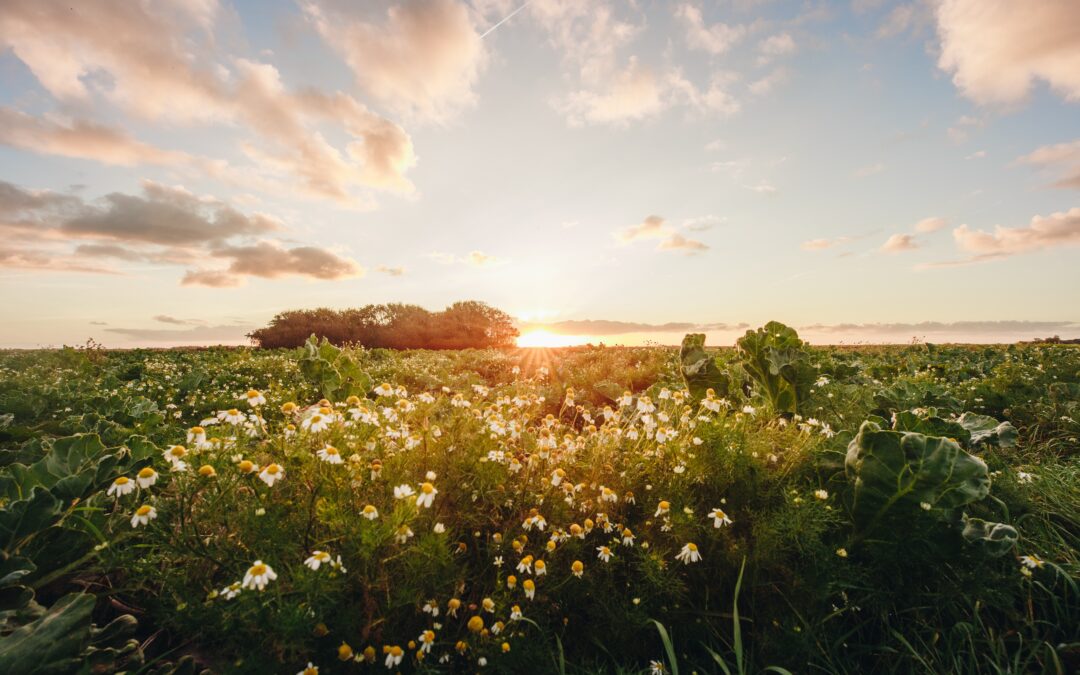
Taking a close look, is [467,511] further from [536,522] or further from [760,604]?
[760,604]

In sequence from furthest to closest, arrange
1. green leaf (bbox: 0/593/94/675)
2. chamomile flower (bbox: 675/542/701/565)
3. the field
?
chamomile flower (bbox: 675/542/701/565) → the field → green leaf (bbox: 0/593/94/675)

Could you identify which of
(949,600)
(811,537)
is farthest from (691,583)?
(949,600)

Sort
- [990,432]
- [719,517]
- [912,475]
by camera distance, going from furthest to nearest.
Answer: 1. [990,432]
2. [912,475]
3. [719,517]

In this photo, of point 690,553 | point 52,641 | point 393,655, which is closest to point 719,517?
point 690,553

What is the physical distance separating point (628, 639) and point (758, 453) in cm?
145

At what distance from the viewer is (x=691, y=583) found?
286 centimetres

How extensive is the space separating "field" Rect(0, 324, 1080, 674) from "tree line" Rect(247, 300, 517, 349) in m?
Result: 27.3

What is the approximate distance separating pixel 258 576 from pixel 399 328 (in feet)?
105

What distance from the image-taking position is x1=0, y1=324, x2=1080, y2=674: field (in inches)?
84.0

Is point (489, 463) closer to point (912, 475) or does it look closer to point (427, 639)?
point (427, 639)

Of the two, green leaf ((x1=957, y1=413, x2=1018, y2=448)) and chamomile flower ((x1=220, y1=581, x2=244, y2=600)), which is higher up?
green leaf ((x1=957, y1=413, x2=1018, y2=448))

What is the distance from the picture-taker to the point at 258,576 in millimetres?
1880

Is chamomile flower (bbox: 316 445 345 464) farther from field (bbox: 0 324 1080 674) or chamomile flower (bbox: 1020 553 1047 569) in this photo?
chamomile flower (bbox: 1020 553 1047 569)

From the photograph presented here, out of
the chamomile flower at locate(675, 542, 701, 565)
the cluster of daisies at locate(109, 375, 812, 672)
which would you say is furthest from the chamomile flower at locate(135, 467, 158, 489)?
the chamomile flower at locate(675, 542, 701, 565)
